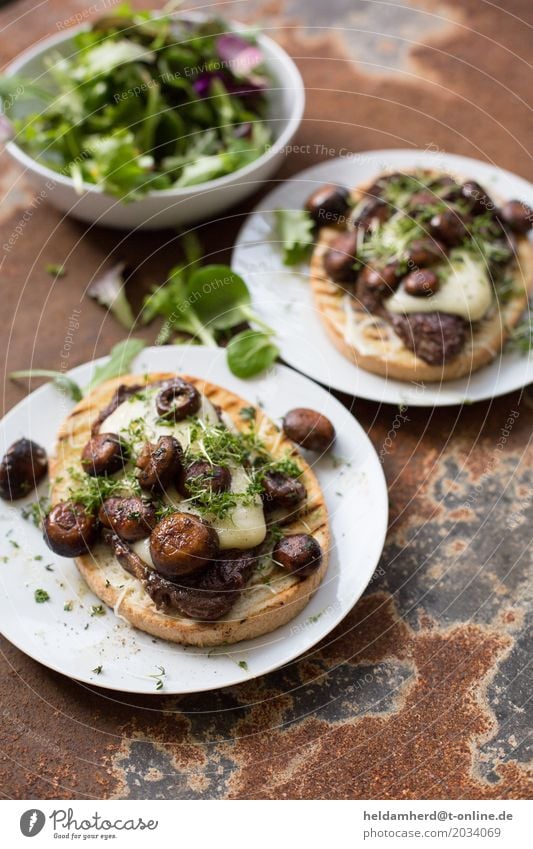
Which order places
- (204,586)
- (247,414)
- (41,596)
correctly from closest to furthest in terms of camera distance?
(204,586)
(41,596)
(247,414)

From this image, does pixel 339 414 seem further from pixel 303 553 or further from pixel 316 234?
pixel 316 234

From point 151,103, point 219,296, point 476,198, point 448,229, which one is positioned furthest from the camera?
point 151,103

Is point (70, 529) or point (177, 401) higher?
point (177, 401)

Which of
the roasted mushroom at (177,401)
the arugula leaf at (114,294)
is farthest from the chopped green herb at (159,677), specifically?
the arugula leaf at (114,294)

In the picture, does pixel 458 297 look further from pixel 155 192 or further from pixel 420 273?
pixel 155 192

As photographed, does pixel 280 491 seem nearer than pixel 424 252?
Yes

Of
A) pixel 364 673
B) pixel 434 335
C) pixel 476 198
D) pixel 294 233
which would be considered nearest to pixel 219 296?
pixel 294 233

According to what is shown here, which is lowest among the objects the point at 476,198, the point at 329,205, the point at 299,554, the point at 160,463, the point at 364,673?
the point at 364,673
